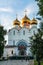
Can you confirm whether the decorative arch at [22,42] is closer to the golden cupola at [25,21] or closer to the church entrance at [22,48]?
the church entrance at [22,48]

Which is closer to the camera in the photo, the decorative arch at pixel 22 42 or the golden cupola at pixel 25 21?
the decorative arch at pixel 22 42

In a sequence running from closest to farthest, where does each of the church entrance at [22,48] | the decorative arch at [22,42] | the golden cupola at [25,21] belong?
the church entrance at [22,48], the decorative arch at [22,42], the golden cupola at [25,21]

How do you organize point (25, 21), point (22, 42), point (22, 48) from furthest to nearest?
point (25, 21)
point (22, 42)
point (22, 48)

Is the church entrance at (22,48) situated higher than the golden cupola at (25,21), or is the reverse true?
the golden cupola at (25,21)

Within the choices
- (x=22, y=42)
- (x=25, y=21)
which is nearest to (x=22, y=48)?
(x=22, y=42)

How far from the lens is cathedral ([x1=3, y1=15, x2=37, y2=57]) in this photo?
58281 mm

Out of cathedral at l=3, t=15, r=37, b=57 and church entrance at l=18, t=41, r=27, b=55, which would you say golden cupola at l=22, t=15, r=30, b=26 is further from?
church entrance at l=18, t=41, r=27, b=55

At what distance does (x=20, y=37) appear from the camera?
6072cm

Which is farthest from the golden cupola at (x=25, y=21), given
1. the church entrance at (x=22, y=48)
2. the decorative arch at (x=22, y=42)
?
the church entrance at (x=22, y=48)

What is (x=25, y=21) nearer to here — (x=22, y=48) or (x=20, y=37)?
A: (x=20, y=37)

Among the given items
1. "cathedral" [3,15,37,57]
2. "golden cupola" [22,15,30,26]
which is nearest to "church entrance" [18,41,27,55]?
"cathedral" [3,15,37,57]

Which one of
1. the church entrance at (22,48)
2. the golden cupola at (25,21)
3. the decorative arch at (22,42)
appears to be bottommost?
the church entrance at (22,48)

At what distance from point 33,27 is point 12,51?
7.57 m

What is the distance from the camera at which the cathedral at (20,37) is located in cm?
5828
